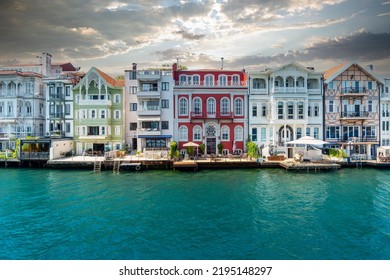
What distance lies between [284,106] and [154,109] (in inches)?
588

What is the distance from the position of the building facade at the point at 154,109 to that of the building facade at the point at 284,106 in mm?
9685

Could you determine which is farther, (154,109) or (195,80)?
(195,80)

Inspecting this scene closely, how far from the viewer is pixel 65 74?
3409cm

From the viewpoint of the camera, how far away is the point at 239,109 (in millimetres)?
31047

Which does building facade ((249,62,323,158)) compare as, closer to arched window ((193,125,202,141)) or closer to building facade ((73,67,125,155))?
arched window ((193,125,202,141))

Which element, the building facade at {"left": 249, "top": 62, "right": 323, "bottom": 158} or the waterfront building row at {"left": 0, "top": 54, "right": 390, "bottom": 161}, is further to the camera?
the waterfront building row at {"left": 0, "top": 54, "right": 390, "bottom": 161}

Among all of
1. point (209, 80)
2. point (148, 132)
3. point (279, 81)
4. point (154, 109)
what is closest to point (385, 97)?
point (279, 81)

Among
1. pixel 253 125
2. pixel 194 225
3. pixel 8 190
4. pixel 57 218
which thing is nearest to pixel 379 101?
pixel 253 125

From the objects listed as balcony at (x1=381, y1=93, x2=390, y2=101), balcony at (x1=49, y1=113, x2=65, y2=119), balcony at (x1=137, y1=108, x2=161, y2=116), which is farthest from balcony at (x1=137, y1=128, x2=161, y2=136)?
balcony at (x1=381, y1=93, x2=390, y2=101)

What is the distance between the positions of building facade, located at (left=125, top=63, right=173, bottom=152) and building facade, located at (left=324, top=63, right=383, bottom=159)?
18.5 meters

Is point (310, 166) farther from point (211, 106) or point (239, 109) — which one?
point (211, 106)

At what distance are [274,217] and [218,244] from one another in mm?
4080

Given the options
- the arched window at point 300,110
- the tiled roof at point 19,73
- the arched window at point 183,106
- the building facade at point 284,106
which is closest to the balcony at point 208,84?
the building facade at point 284,106

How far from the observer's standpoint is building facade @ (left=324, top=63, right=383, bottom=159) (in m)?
30.5
